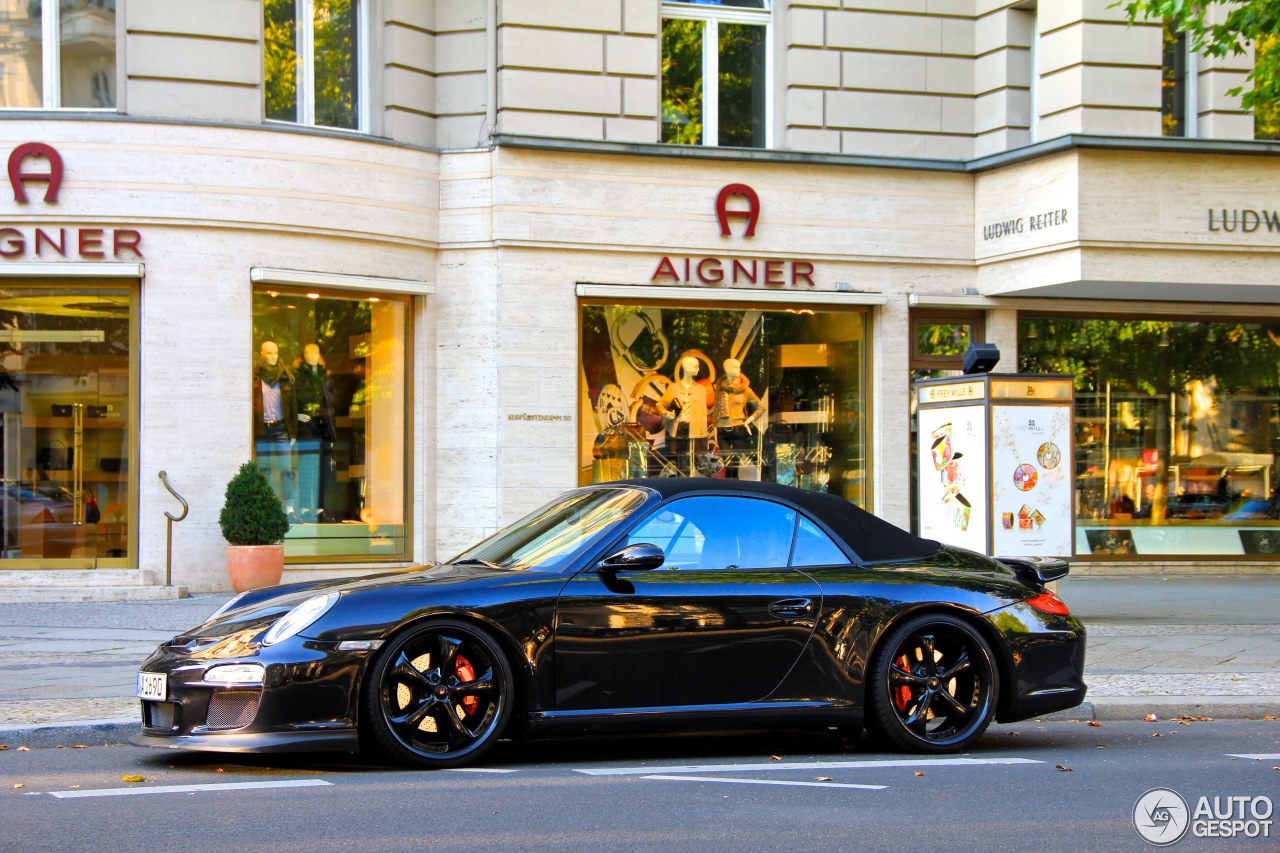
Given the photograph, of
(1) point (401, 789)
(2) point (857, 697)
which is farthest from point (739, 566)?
(1) point (401, 789)

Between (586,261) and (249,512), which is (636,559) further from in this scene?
(586,261)

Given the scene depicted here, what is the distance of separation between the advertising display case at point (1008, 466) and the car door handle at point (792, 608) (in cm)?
583

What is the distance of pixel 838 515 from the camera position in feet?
25.9

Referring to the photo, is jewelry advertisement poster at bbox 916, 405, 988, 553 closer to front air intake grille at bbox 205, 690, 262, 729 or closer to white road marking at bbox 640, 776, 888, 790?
white road marking at bbox 640, 776, 888, 790

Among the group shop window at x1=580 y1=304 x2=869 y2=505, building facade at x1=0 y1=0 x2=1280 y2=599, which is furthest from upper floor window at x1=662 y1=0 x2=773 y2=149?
shop window at x1=580 y1=304 x2=869 y2=505

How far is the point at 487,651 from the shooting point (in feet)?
22.6

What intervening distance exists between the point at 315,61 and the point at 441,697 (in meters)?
12.2

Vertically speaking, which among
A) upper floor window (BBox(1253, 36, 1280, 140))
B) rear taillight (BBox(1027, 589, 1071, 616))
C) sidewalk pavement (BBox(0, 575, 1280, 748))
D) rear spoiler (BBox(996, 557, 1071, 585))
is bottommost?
sidewalk pavement (BBox(0, 575, 1280, 748))

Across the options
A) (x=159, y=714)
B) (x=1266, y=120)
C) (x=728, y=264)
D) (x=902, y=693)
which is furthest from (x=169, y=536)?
(x=1266, y=120)

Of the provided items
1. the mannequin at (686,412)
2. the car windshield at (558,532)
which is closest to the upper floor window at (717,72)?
the mannequin at (686,412)

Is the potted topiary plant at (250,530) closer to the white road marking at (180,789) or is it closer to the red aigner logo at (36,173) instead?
the red aigner logo at (36,173)

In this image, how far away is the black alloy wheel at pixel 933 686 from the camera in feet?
24.6

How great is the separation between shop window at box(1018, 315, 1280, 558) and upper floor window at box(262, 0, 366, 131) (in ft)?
29.0

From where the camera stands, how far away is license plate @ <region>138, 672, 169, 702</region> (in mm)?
6793
